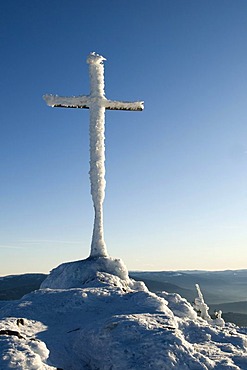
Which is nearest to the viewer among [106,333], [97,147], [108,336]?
[108,336]

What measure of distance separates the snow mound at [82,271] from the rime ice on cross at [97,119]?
0.98m

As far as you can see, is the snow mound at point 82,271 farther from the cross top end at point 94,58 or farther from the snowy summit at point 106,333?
the cross top end at point 94,58

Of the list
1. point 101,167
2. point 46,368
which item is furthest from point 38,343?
point 101,167

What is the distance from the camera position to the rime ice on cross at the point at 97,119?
77.4 ft

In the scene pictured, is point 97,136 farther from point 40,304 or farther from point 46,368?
A: point 46,368

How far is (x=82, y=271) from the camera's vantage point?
21.9 m

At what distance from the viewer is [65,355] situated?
12.6m

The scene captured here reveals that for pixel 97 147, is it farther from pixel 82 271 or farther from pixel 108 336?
pixel 108 336

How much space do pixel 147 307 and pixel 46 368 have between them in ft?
19.8

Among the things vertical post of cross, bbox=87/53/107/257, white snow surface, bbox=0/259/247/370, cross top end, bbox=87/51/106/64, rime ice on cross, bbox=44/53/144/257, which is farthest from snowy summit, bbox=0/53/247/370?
cross top end, bbox=87/51/106/64

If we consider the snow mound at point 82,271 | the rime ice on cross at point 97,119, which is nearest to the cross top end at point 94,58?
the rime ice on cross at point 97,119

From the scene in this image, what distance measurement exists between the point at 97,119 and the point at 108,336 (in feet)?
50.4

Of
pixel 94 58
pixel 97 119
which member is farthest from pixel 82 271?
pixel 94 58

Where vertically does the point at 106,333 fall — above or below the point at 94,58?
below
